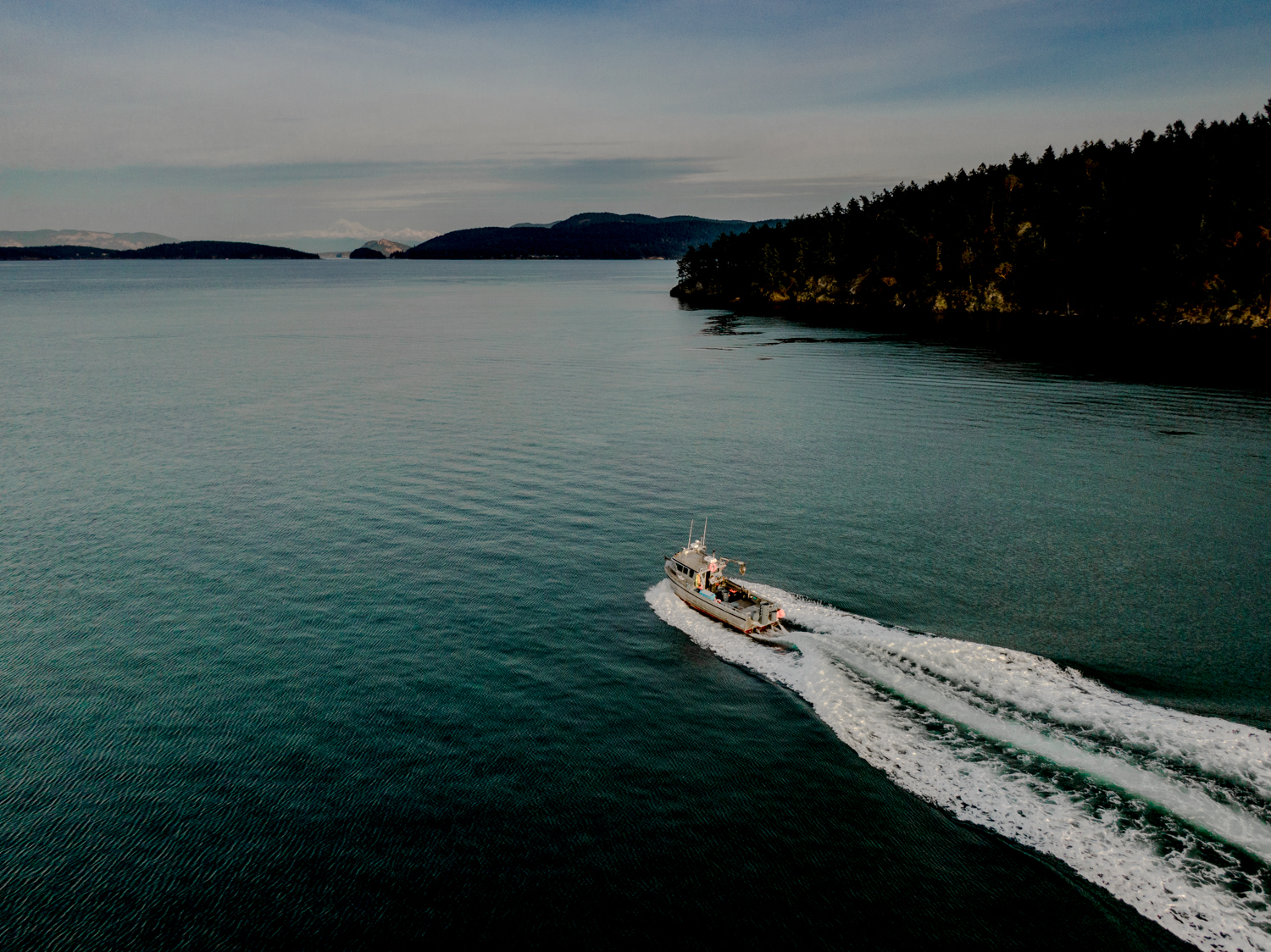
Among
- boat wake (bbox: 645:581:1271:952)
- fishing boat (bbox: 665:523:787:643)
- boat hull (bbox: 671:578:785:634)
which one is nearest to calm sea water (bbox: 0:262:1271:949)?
boat wake (bbox: 645:581:1271:952)

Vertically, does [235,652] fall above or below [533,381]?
below

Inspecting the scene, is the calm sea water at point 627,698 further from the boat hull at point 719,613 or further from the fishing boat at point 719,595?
the fishing boat at point 719,595

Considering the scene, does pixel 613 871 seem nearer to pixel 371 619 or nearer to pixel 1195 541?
pixel 371 619

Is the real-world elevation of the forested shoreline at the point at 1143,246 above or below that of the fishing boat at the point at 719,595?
above

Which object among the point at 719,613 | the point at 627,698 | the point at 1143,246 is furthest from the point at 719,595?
the point at 1143,246

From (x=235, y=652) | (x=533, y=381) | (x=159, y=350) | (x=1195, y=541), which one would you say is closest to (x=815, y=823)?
(x=235, y=652)

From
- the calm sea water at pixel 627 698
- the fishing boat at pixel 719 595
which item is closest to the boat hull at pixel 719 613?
the fishing boat at pixel 719 595

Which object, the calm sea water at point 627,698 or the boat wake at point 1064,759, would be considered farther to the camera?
the boat wake at point 1064,759
